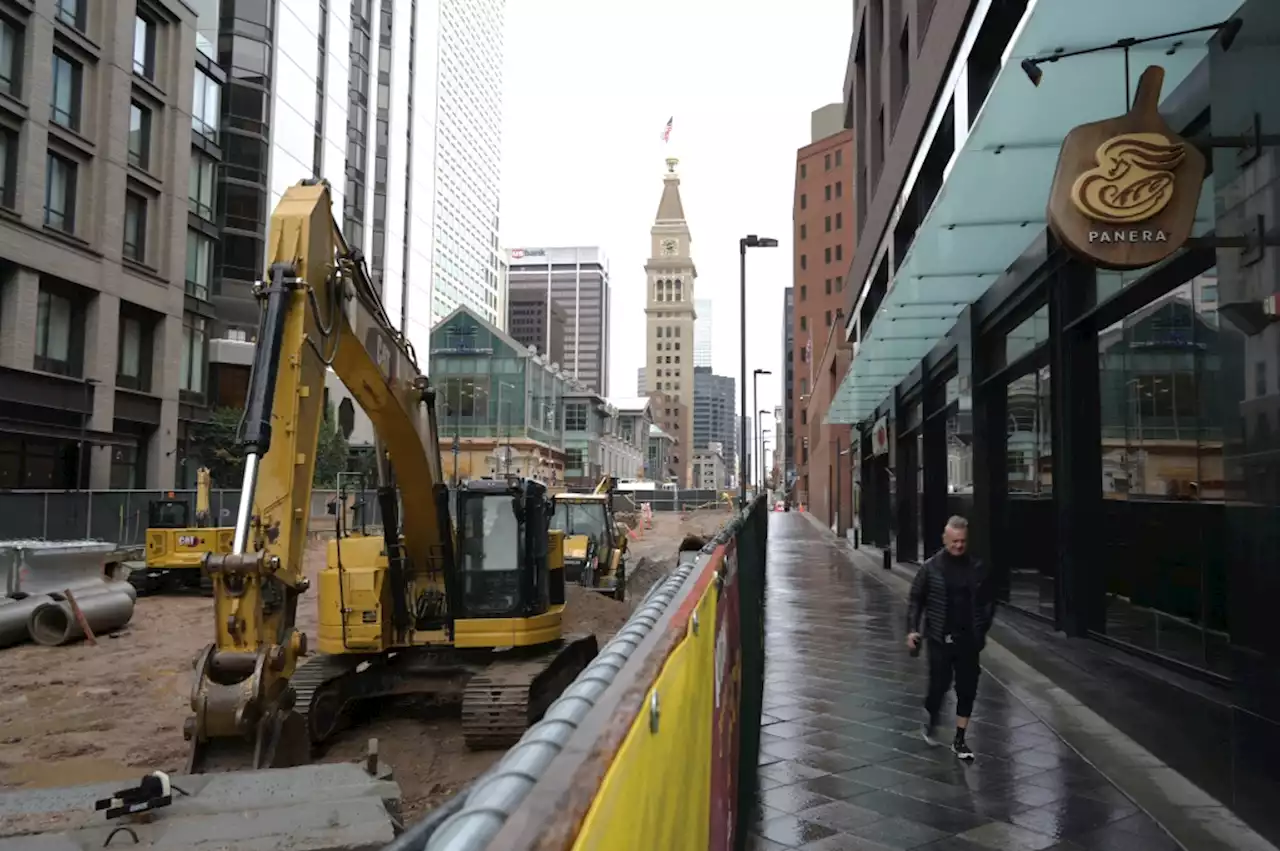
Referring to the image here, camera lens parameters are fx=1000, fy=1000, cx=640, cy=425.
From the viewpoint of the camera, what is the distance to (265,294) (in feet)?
22.4

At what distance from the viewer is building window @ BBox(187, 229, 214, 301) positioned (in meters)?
39.5

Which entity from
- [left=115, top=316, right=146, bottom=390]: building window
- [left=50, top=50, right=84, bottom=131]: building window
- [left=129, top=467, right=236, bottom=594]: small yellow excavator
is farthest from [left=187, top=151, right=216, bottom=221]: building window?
[left=129, top=467, right=236, bottom=594]: small yellow excavator

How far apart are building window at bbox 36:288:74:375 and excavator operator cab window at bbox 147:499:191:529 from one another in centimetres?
1018

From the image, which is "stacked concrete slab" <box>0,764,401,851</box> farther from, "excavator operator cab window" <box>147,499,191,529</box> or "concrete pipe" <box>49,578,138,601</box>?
"excavator operator cab window" <box>147,499,191,529</box>

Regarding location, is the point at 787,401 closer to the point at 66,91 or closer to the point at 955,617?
the point at 66,91

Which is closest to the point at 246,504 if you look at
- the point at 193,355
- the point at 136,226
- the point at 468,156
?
the point at 136,226

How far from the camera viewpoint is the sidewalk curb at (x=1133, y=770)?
16.8 ft

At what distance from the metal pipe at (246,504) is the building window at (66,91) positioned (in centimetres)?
3016

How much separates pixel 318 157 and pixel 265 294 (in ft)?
174

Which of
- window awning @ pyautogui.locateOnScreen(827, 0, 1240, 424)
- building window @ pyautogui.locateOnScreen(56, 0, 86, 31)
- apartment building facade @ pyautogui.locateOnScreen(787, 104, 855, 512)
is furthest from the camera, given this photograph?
apartment building facade @ pyautogui.locateOnScreen(787, 104, 855, 512)

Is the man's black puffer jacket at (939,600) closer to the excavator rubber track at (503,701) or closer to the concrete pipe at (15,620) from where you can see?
the excavator rubber track at (503,701)

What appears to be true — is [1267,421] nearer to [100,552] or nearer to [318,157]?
[100,552]

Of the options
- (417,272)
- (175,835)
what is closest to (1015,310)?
(175,835)

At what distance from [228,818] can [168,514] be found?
Result: 69.4 feet
